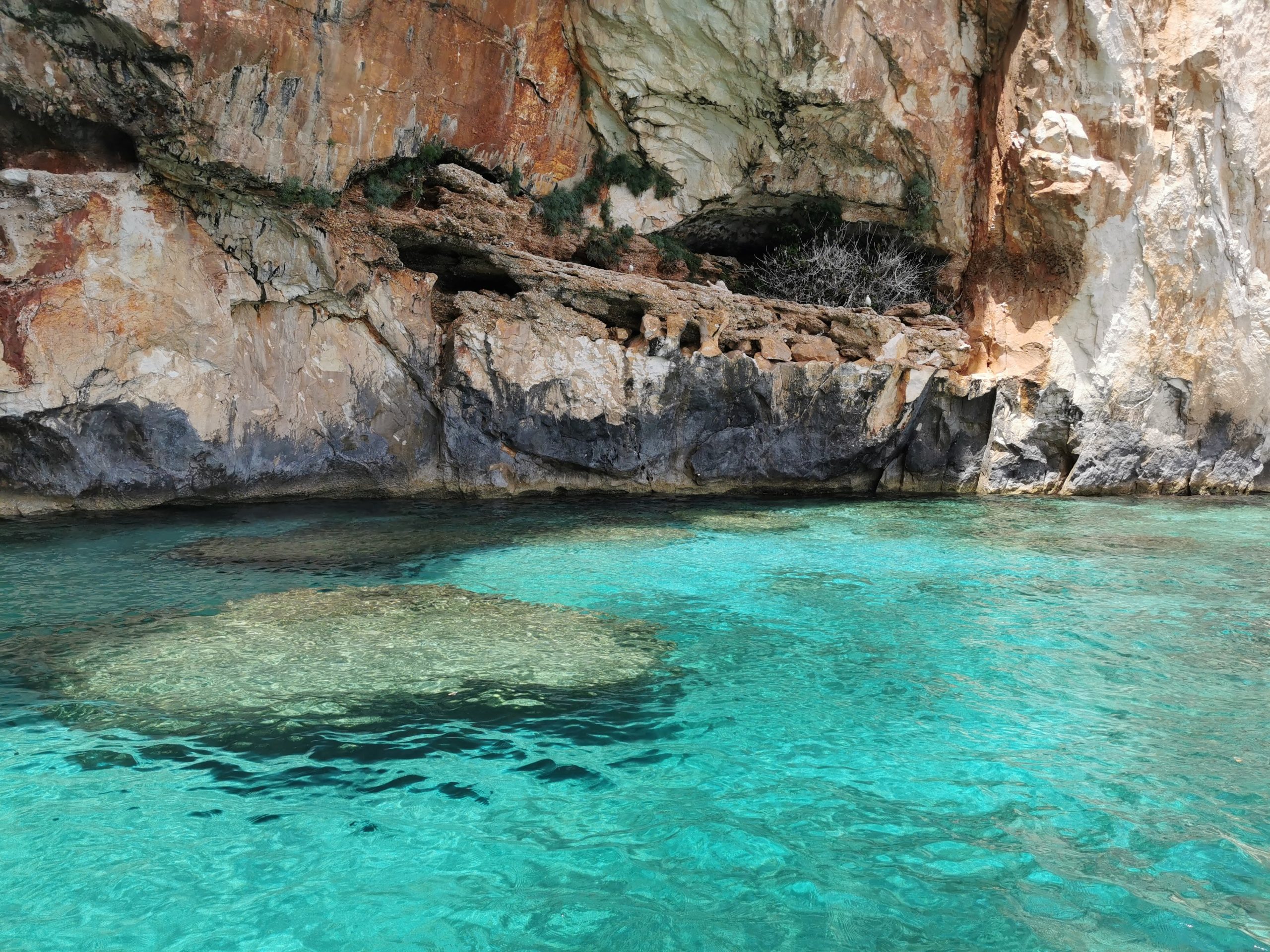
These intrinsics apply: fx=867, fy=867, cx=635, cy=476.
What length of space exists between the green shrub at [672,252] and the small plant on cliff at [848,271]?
1.12m

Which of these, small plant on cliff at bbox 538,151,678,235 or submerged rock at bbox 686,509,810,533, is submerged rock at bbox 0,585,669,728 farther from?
small plant on cliff at bbox 538,151,678,235

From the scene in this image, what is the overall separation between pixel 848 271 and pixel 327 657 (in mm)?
10734

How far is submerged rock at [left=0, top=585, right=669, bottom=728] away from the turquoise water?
0.04 m

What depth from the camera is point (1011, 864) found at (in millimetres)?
2592

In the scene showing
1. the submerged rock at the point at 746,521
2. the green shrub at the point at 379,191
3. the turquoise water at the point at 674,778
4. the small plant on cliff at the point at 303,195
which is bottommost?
the turquoise water at the point at 674,778

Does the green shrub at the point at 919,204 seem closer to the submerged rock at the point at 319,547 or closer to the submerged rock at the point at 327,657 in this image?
the submerged rock at the point at 319,547

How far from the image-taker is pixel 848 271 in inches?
517

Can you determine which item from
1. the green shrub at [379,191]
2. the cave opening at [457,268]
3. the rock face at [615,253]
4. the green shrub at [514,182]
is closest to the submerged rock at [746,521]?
the rock face at [615,253]

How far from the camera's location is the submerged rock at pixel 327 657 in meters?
3.85

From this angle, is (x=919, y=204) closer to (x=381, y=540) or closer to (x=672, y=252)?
(x=672, y=252)

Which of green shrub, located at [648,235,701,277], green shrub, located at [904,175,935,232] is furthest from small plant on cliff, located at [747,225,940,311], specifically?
green shrub, located at [648,235,701,277]

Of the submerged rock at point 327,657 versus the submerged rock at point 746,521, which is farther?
the submerged rock at point 746,521

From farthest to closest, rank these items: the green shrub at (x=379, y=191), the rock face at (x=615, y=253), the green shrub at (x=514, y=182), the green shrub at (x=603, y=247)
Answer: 1. the green shrub at (x=603, y=247)
2. the green shrub at (x=514, y=182)
3. the green shrub at (x=379, y=191)
4. the rock face at (x=615, y=253)

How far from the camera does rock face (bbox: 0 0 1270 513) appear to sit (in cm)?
862
